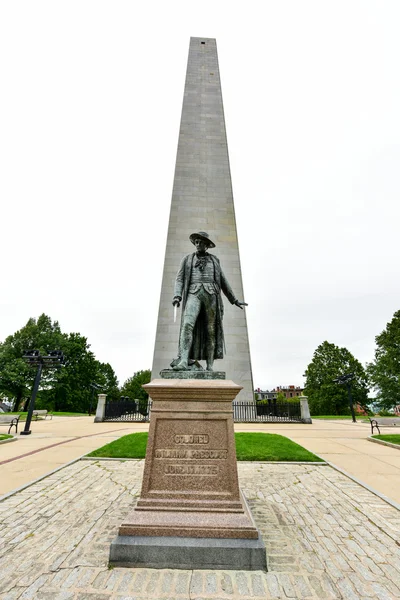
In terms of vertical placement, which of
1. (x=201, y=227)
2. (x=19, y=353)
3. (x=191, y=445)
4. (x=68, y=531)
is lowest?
(x=68, y=531)

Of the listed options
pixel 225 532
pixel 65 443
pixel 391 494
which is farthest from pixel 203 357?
pixel 65 443

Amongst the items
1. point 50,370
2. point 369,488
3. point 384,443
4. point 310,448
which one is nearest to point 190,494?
point 369,488

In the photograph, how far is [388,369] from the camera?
31984 millimetres

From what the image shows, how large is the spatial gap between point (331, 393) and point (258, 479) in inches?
1436

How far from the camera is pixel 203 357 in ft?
17.3

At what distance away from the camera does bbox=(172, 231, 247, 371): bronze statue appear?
16.5 feet

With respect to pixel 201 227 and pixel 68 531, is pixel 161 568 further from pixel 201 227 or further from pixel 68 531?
→ pixel 201 227

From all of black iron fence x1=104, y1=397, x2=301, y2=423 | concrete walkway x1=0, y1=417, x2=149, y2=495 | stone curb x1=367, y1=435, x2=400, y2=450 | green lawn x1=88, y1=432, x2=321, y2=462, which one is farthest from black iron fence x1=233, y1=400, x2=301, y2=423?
concrete walkway x1=0, y1=417, x2=149, y2=495

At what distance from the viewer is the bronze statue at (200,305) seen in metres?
5.02

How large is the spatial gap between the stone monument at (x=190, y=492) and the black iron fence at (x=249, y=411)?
15.2m

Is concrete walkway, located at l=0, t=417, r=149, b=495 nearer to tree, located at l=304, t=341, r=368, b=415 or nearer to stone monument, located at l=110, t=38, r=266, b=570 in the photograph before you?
stone monument, located at l=110, t=38, r=266, b=570

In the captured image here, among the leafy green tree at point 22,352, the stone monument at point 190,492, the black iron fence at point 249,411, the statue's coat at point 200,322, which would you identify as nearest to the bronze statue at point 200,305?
the statue's coat at point 200,322

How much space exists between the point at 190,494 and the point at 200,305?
2.79m

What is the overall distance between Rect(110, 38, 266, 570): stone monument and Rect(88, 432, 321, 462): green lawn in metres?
4.96
